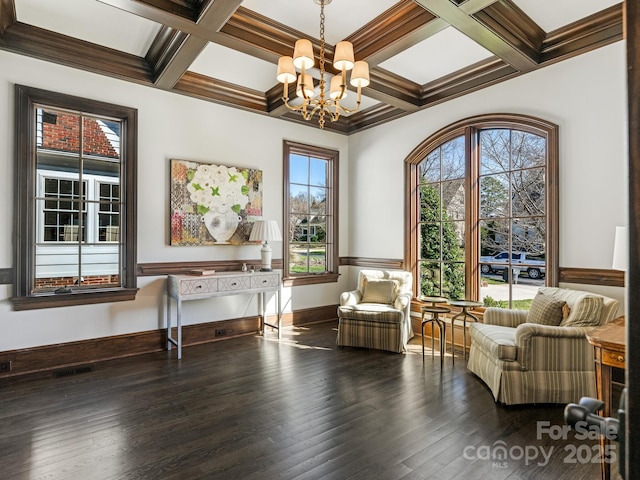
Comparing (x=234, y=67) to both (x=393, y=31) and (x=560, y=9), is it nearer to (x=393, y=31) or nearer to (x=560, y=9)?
(x=393, y=31)

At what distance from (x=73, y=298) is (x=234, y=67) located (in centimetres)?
302

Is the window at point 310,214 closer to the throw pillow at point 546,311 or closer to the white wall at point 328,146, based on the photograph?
the white wall at point 328,146

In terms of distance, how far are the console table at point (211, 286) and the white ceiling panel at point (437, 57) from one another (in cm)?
289

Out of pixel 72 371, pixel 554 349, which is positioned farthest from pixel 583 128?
pixel 72 371

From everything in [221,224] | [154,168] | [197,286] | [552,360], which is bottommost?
[552,360]

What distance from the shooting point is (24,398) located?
9.63 ft

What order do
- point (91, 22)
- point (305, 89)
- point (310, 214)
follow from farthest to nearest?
point (310, 214), point (91, 22), point (305, 89)

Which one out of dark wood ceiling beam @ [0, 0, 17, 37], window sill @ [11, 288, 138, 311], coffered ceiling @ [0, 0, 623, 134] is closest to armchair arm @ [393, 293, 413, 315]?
coffered ceiling @ [0, 0, 623, 134]

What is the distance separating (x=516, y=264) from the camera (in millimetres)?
3990

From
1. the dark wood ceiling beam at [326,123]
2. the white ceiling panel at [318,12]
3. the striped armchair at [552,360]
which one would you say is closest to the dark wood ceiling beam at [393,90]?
the white ceiling panel at [318,12]

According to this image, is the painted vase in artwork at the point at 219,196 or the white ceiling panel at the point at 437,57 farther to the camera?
the painted vase in artwork at the point at 219,196

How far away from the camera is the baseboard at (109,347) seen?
3467 millimetres

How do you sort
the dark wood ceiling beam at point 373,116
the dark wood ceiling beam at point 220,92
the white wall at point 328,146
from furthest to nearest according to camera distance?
1. the dark wood ceiling beam at point 373,116
2. the dark wood ceiling beam at point 220,92
3. the white wall at point 328,146

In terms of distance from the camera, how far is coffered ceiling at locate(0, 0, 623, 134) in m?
2.95
